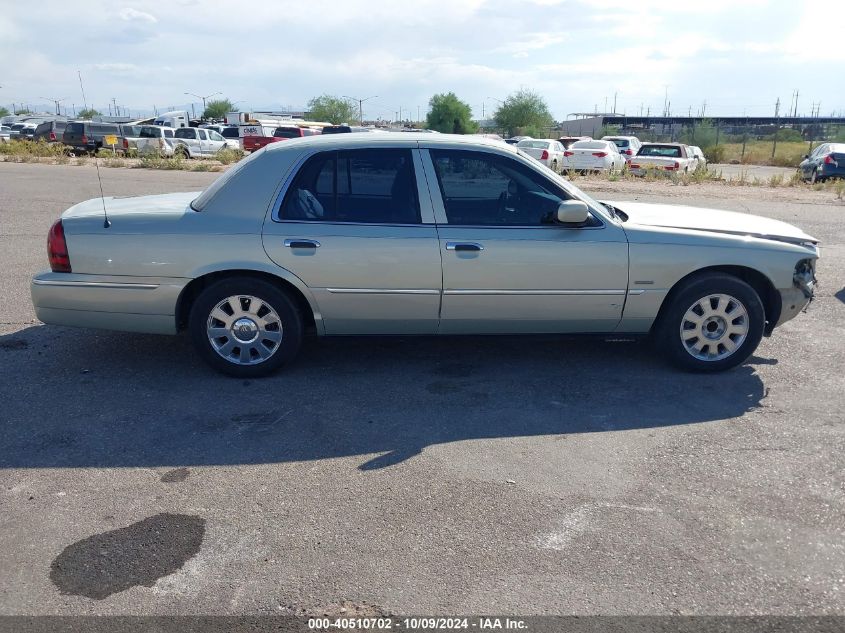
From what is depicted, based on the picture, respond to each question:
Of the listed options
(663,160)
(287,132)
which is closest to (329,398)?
(663,160)

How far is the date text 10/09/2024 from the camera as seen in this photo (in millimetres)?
2982

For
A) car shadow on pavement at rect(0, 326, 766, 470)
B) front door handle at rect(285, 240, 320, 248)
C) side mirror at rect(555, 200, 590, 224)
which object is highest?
side mirror at rect(555, 200, 590, 224)

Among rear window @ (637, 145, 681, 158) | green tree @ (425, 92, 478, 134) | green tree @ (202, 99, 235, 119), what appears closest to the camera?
rear window @ (637, 145, 681, 158)

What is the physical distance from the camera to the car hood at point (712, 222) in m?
5.66

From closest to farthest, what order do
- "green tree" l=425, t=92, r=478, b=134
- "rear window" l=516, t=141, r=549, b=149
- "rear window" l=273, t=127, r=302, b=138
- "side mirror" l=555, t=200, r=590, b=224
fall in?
"side mirror" l=555, t=200, r=590, b=224 < "rear window" l=516, t=141, r=549, b=149 < "rear window" l=273, t=127, r=302, b=138 < "green tree" l=425, t=92, r=478, b=134

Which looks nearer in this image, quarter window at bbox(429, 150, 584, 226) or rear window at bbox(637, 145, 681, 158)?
quarter window at bbox(429, 150, 584, 226)

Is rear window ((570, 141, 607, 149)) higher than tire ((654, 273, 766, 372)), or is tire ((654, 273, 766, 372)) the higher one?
rear window ((570, 141, 607, 149))

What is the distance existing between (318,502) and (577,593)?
4.50 feet

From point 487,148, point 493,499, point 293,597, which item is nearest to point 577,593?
point 493,499

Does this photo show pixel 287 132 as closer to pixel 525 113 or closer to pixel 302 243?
pixel 302 243

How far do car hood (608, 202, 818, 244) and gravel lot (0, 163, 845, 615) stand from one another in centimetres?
101

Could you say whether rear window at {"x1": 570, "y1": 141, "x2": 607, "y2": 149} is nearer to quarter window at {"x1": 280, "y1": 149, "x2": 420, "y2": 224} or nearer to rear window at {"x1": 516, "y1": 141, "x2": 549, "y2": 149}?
rear window at {"x1": 516, "y1": 141, "x2": 549, "y2": 149}

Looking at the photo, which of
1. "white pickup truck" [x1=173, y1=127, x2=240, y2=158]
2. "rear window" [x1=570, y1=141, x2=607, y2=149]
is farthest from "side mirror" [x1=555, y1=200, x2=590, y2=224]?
"white pickup truck" [x1=173, y1=127, x2=240, y2=158]

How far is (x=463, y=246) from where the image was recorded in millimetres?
5273
